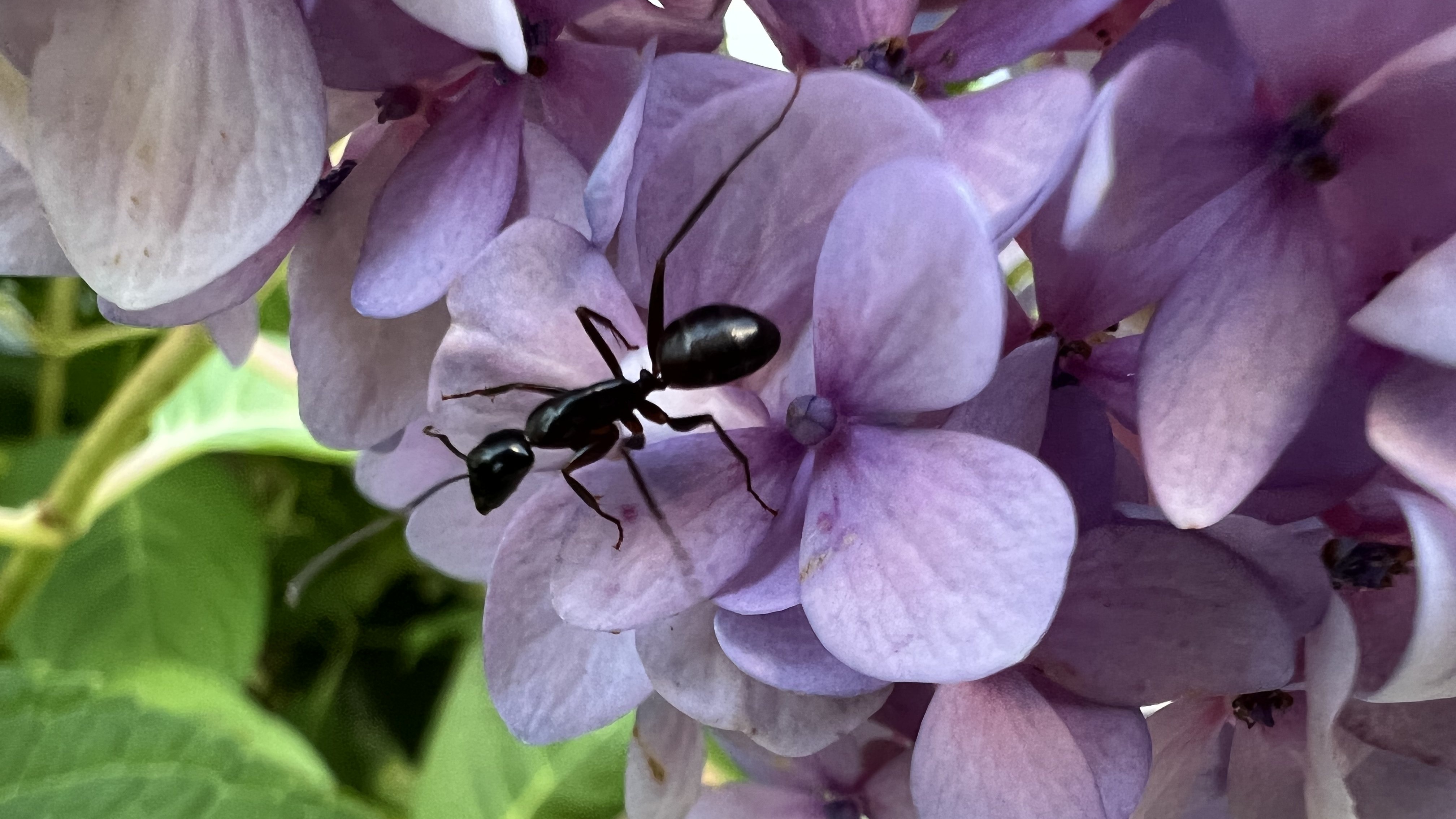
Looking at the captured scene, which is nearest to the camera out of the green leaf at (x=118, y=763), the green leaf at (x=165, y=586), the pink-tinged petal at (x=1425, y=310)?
the pink-tinged petal at (x=1425, y=310)

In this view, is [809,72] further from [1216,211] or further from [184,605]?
[184,605]

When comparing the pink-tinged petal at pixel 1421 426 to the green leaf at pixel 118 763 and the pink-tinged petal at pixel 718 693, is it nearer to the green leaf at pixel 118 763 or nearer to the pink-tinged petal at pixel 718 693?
the pink-tinged petal at pixel 718 693

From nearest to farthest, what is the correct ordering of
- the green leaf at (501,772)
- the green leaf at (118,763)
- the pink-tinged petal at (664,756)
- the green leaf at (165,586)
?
the pink-tinged petal at (664,756)
the green leaf at (118,763)
the green leaf at (501,772)
the green leaf at (165,586)

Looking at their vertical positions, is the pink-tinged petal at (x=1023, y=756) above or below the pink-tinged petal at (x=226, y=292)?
below

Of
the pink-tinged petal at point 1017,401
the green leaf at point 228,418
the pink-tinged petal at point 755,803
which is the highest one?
the pink-tinged petal at point 1017,401

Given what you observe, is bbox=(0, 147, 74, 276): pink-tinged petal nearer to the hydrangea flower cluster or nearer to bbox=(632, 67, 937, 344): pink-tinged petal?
the hydrangea flower cluster

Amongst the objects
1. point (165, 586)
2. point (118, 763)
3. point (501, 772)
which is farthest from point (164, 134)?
point (165, 586)

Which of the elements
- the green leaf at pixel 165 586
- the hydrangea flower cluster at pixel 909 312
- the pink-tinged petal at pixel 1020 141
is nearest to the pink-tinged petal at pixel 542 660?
the hydrangea flower cluster at pixel 909 312
